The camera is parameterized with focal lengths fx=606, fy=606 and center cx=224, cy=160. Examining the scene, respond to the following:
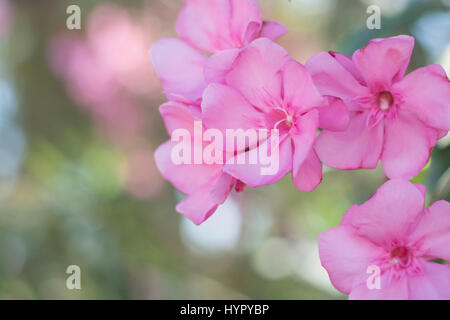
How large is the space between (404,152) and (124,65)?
1970 millimetres

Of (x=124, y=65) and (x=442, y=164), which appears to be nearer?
(x=442, y=164)

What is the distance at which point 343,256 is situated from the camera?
62cm

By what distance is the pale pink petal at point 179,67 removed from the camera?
71 centimetres

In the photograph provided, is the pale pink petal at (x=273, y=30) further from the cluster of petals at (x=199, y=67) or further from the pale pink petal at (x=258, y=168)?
the pale pink petal at (x=258, y=168)

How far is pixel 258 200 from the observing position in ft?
6.80

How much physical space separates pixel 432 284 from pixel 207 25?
39cm

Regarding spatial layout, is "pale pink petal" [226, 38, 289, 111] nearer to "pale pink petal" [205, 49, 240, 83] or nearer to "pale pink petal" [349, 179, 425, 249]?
"pale pink petal" [205, 49, 240, 83]

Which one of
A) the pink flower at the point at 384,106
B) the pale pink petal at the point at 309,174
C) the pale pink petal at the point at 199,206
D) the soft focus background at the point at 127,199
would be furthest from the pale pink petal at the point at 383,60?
the soft focus background at the point at 127,199

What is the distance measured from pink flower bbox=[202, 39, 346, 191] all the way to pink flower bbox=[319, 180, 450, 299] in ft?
0.21

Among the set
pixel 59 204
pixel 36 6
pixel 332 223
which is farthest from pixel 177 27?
pixel 36 6

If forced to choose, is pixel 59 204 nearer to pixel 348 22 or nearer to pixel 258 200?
pixel 258 200

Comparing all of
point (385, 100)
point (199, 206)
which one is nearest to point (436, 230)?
point (385, 100)

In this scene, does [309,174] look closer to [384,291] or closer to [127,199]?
[384,291]

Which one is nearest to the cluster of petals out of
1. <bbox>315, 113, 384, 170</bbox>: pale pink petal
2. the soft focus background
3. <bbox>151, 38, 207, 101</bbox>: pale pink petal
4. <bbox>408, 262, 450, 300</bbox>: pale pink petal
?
<bbox>151, 38, 207, 101</bbox>: pale pink petal
